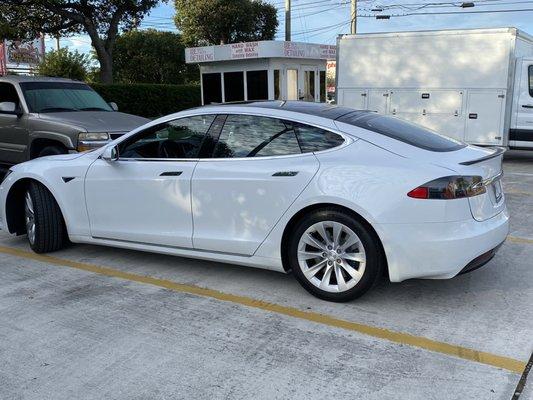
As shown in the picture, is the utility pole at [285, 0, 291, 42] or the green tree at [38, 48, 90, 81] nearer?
the utility pole at [285, 0, 291, 42]

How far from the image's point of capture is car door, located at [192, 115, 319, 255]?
4.39 metres

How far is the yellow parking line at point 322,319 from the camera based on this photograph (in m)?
3.47

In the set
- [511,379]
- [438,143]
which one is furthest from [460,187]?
[511,379]

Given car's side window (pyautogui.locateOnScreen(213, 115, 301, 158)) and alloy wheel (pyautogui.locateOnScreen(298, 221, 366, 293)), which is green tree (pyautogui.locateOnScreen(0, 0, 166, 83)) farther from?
alloy wheel (pyautogui.locateOnScreen(298, 221, 366, 293))

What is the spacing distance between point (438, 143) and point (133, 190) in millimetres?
2647

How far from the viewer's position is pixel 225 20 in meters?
37.3

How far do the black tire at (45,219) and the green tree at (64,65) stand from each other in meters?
26.9

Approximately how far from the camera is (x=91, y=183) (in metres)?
5.28

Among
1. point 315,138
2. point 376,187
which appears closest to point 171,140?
point 315,138

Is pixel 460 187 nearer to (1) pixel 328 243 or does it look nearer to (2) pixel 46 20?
(1) pixel 328 243

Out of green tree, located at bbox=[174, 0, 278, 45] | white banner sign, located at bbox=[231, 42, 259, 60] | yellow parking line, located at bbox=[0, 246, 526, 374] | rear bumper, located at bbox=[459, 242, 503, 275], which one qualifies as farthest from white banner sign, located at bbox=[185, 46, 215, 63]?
rear bumper, located at bbox=[459, 242, 503, 275]

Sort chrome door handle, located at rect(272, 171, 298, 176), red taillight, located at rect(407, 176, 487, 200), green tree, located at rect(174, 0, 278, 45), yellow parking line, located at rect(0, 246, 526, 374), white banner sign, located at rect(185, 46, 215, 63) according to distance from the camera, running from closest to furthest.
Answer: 1. yellow parking line, located at rect(0, 246, 526, 374)
2. red taillight, located at rect(407, 176, 487, 200)
3. chrome door handle, located at rect(272, 171, 298, 176)
4. white banner sign, located at rect(185, 46, 215, 63)
5. green tree, located at rect(174, 0, 278, 45)

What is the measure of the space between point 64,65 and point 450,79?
24028mm

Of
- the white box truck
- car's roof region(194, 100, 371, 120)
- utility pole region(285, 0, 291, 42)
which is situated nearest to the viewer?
car's roof region(194, 100, 371, 120)
